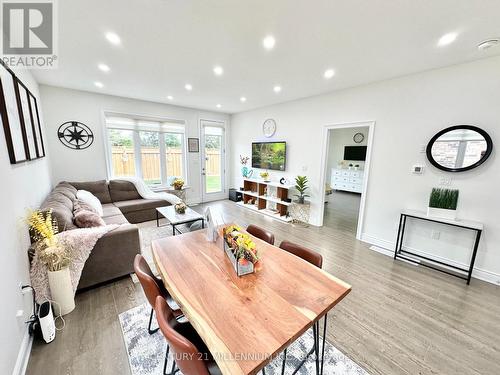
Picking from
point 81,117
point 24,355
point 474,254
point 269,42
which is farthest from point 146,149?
point 474,254

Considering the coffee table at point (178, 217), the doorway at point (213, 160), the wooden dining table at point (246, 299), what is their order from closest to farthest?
the wooden dining table at point (246, 299) < the coffee table at point (178, 217) < the doorway at point (213, 160)

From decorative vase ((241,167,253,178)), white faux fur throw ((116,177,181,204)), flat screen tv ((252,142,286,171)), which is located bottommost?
white faux fur throw ((116,177,181,204))

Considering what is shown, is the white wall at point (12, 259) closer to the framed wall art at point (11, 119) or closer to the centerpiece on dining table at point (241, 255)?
the framed wall art at point (11, 119)

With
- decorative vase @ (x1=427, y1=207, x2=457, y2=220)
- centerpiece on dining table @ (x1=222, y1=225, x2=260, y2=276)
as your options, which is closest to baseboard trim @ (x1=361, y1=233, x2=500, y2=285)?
decorative vase @ (x1=427, y1=207, x2=457, y2=220)

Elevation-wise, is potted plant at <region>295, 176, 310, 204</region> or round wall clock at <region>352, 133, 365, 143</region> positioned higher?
round wall clock at <region>352, 133, 365, 143</region>

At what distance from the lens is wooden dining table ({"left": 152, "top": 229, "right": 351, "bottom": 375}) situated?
32.2 inches

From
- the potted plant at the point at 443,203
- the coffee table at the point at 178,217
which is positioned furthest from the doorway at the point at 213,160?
the potted plant at the point at 443,203

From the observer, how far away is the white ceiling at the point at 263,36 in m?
1.61

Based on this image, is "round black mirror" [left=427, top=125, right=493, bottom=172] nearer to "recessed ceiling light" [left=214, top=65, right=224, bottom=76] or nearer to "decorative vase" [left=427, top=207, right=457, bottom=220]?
"decorative vase" [left=427, top=207, right=457, bottom=220]

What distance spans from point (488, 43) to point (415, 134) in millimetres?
1117

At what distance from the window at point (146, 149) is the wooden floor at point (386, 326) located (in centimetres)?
316

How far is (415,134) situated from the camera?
2891 mm

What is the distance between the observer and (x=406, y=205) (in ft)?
10.0

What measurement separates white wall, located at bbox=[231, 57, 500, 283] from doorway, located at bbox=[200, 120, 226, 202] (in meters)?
2.79
